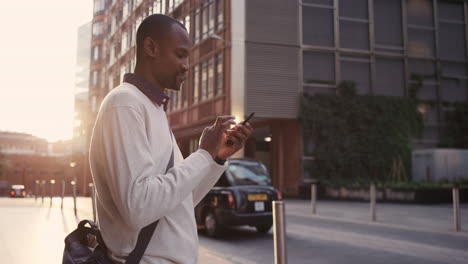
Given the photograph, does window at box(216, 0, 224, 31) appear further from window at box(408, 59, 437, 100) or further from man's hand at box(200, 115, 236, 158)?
man's hand at box(200, 115, 236, 158)

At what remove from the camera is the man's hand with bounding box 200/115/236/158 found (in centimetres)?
150

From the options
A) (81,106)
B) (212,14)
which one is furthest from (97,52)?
(212,14)

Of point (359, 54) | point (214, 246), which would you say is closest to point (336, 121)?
point (359, 54)

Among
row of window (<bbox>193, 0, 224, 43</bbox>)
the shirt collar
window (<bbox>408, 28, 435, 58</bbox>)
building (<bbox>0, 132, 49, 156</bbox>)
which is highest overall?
row of window (<bbox>193, 0, 224, 43</bbox>)

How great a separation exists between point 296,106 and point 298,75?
174 cm

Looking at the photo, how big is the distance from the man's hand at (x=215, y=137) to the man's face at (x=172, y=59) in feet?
0.77

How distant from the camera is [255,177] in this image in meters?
9.64

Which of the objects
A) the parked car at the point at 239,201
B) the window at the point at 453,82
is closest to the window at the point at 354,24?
the window at the point at 453,82

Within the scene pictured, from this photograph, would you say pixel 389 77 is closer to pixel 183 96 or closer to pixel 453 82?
pixel 453 82

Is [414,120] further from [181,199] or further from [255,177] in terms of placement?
[181,199]

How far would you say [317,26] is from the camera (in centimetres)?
2408

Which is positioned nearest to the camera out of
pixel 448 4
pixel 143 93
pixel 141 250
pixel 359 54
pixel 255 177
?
pixel 141 250

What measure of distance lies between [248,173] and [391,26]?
64.7 ft

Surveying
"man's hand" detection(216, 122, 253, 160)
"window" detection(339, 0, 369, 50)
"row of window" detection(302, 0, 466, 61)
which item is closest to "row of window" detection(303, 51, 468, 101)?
"row of window" detection(302, 0, 466, 61)
